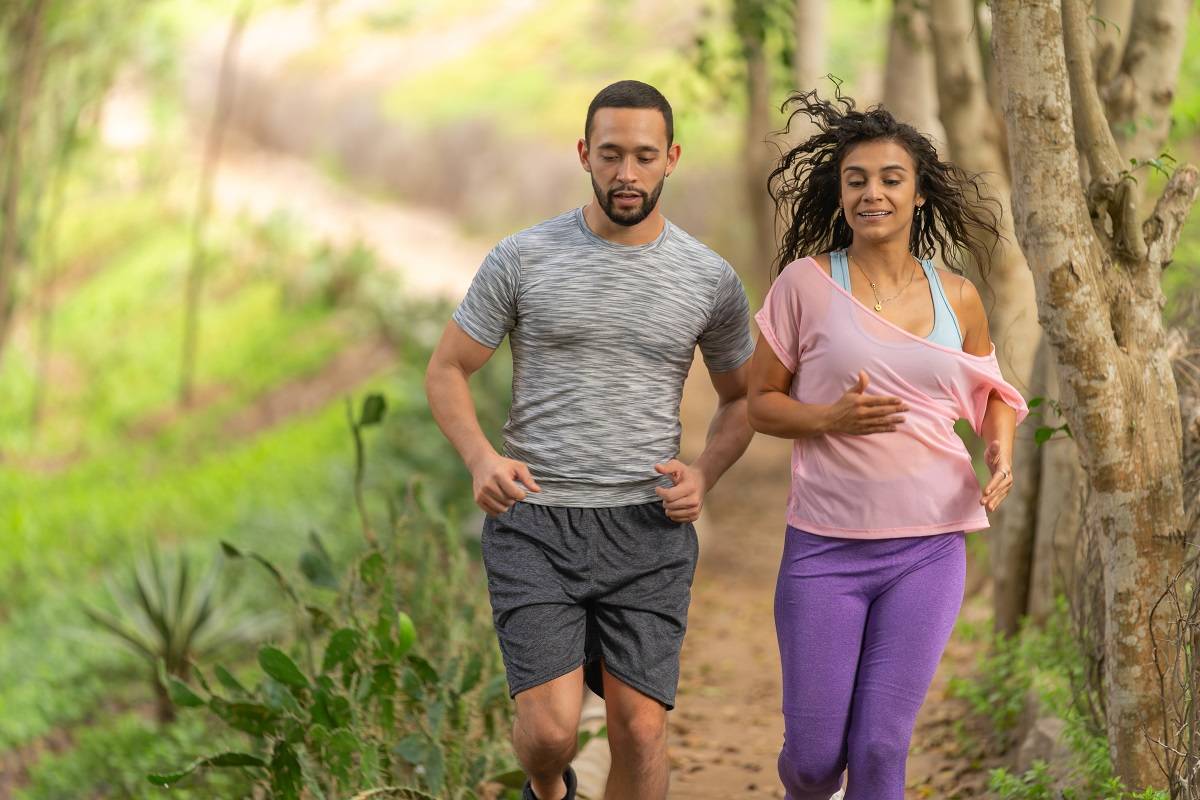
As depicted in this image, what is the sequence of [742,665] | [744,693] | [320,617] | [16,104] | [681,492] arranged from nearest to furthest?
[681,492] < [320,617] < [744,693] < [742,665] < [16,104]

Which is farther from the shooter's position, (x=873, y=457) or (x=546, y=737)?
(x=546, y=737)

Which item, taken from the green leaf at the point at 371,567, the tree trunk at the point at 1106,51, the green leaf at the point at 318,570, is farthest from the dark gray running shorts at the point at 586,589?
the tree trunk at the point at 1106,51

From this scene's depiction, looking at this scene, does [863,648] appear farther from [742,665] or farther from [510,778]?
[742,665]

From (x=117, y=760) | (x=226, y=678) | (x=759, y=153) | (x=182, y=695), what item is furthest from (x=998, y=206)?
(x=759, y=153)

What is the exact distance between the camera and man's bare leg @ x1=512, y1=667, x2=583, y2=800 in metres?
3.45

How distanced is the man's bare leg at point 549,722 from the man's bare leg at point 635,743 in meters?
0.10

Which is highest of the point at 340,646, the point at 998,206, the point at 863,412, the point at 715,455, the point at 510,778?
the point at 998,206

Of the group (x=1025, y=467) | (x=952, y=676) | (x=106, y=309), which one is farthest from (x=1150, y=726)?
(x=106, y=309)

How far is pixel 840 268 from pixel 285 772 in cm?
225

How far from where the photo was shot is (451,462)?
30.1 feet

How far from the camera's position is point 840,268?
3.36m

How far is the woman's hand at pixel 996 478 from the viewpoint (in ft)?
10.3

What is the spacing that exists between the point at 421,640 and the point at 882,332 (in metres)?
2.82

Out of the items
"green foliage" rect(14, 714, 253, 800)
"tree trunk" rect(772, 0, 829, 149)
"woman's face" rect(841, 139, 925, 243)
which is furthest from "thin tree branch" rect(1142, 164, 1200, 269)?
"tree trunk" rect(772, 0, 829, 149)
